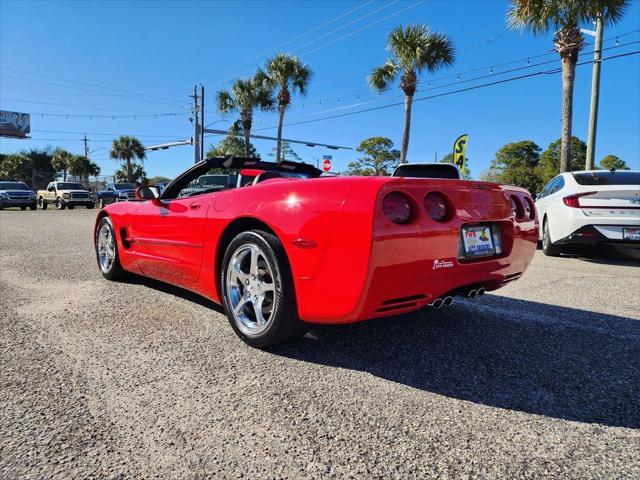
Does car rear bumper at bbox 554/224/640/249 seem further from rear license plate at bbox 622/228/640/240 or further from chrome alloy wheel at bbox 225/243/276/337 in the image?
chrome alloy wheel at bbox 225/243/276/337

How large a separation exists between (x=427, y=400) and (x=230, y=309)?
1.41 metres

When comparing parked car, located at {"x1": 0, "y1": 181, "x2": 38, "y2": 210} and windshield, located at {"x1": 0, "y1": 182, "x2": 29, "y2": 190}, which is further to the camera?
windshield, located at {"x1": 0, "y1": 182, "x2": 29, "y2": 190}

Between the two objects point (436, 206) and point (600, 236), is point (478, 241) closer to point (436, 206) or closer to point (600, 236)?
point (436, 206)

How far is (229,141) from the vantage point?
6944 centimetres

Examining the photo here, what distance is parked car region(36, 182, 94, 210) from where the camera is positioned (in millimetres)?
26250

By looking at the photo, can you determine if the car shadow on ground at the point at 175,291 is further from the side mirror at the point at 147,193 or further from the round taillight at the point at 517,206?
the round taillight at the point at 517,206

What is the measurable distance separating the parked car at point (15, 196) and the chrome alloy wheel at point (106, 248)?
23.3m

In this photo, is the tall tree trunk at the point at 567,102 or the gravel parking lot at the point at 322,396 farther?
the tall tree trunk at the point at 567,102

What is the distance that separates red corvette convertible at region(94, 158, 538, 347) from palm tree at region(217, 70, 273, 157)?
27.8 metres

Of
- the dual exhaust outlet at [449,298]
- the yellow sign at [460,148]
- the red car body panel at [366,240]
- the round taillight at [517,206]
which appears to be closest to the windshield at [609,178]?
the round taillight at [517,206]

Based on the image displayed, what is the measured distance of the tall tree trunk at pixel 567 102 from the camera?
42.0 feet

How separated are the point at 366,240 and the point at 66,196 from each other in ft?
94.1

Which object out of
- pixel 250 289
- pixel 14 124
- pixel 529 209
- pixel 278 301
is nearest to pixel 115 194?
pixel 250 289

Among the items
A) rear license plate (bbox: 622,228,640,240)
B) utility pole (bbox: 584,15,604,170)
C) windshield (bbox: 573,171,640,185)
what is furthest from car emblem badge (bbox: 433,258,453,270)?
utility pole (bbox: 584,15,604,170)
